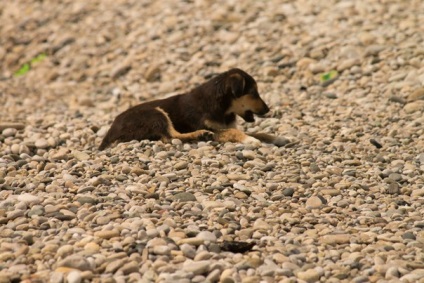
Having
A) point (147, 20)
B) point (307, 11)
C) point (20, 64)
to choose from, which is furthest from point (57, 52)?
point (307, 11)

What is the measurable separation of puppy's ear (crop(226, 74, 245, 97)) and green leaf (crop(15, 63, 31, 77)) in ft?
23.7

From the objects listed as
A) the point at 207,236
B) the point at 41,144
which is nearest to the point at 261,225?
the point at 207,236

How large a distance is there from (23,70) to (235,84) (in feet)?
24.2

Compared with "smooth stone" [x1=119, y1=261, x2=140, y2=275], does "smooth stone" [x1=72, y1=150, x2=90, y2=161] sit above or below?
below

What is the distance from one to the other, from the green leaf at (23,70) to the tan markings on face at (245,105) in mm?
7182

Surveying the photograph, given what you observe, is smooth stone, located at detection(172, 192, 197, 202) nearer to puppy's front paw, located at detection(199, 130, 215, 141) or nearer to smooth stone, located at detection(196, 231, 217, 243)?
smooth stone, located at detection(196, 231, 217, 243)

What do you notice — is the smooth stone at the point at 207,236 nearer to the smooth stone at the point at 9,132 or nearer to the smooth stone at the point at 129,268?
the smooth stone at the point at 129,268

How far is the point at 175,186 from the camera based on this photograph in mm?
8109

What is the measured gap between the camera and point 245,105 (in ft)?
32.6

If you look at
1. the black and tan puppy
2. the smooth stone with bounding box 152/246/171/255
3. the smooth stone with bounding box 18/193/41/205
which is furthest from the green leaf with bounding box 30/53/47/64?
the smooth stone with bounding box 152/246/171/255

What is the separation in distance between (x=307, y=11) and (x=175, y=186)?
7.82m

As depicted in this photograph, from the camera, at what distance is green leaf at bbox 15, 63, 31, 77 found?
15.8 m

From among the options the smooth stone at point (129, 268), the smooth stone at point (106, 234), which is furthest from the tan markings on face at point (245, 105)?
the smooth stone at point (129, 268)

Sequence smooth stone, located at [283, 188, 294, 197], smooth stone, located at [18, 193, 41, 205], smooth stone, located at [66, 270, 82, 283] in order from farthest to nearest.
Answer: smooth stone, located at [283, 188, 294, 197], smooth stone, located at [18, 193, 41, 205], smooth stone, located at [66, 270, 82, 283]
